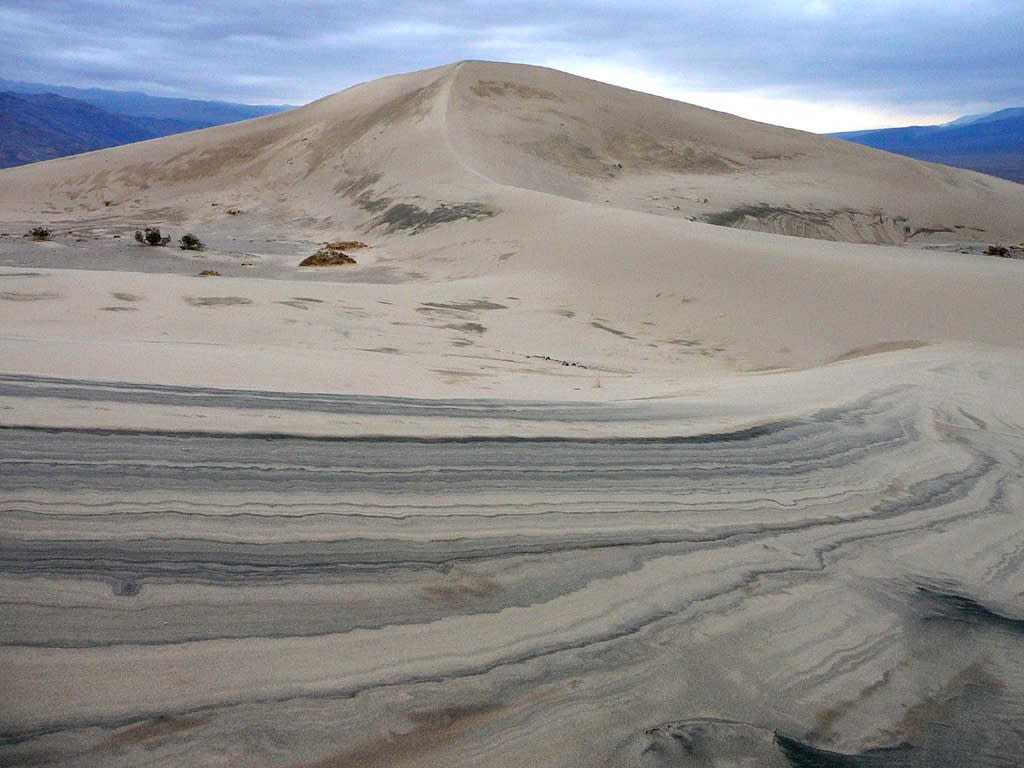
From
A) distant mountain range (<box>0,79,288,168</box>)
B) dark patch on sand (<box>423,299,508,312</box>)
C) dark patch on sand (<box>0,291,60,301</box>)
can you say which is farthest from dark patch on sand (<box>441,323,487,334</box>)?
distant mountain range (<box>0,79,288,168</box>)

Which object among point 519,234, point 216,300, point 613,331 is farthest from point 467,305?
point 519,234

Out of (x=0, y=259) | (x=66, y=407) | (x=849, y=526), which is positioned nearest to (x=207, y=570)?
(x=66, y=407)

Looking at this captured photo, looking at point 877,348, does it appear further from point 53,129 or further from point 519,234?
point 53,129

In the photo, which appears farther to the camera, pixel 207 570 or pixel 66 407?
pixel 66 407

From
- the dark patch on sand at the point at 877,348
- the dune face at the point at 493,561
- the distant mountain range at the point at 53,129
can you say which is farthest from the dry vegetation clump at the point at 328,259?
the distant mountain range at the point at 53,129

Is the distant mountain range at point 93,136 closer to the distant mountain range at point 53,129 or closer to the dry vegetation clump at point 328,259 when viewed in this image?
the distant mountain range at point 53,129

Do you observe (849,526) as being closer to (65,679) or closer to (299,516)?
(299,516)
